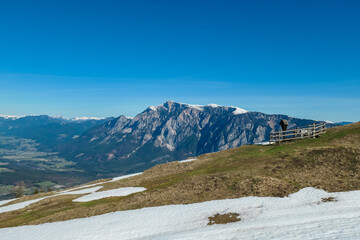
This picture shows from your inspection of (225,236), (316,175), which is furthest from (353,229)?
(316,175)

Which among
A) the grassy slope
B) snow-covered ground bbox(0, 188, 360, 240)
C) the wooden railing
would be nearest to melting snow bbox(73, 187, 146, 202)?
the grassy slope

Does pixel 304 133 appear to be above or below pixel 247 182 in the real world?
above

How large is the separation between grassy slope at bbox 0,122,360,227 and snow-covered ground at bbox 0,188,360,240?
7.49 ft

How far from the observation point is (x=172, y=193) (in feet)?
123

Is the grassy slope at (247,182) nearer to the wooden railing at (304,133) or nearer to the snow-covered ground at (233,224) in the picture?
the snow-covered ground at (233,224)

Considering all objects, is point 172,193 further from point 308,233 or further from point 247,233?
point 308,233

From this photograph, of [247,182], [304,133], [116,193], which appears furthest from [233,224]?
[304,133]

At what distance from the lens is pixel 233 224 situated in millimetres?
25156

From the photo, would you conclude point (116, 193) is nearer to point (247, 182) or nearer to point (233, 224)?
point (247, 182)

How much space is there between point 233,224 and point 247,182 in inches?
478

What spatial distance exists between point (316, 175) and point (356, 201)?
31.1 feet

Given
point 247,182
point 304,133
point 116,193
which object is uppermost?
point 304,133

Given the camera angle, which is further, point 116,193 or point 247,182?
point 116,193

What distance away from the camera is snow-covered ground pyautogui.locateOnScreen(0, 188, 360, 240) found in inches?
847
